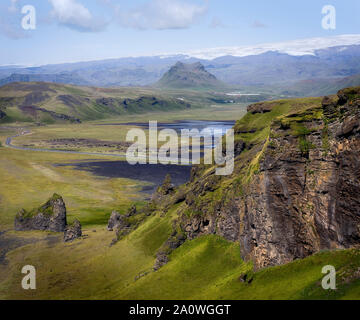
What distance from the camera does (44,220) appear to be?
10556cm

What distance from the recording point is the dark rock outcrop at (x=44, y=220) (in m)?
104

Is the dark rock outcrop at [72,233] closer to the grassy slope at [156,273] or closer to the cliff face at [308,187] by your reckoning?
the grassy slope at [156,273]

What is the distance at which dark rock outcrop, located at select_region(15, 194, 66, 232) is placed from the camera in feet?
342

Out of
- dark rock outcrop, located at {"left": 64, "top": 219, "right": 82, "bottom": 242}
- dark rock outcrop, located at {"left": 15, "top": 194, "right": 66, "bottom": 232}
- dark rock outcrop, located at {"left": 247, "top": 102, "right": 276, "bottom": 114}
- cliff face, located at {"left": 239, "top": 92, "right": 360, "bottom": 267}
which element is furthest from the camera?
dark rock outcrop, located at {"left": 247, "top": 102, "right": 276, "bottom": 114}

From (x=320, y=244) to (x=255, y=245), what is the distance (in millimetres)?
9761

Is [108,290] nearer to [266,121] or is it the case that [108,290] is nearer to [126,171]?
[266,121]

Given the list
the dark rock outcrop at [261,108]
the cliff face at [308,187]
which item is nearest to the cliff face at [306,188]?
the cliff face at [308,187]

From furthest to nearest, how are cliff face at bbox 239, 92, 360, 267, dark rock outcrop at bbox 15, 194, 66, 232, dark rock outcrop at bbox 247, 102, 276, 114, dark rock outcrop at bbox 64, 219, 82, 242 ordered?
dark rock outcrop at bbox 247, 102, 276, 114 < dark rock outcrop at bbox 15, 194, 66, 232 < dark rock outcrop at bbox 64, 219, 82, 242 < cliff face at bbox 239, 92, 360, 267

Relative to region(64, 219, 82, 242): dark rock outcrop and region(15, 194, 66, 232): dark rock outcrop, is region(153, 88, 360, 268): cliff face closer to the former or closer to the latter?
region(64, 219, 82, 242): dark rock outcrop

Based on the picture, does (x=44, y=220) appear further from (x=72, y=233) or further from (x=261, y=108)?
(x=261, y=108)

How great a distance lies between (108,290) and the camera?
210 ft

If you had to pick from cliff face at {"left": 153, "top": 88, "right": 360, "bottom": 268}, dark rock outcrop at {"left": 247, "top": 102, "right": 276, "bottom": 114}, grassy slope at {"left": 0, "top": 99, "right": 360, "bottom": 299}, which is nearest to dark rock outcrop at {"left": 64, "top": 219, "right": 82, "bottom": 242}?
grassy slope at {"left": 0, "top": 99, "right": 360, "bottom": 299}

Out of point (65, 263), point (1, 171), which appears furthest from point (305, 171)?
point (1, 171)

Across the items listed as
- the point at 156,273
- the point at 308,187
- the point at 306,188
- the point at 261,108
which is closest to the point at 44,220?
the point at 156,273
